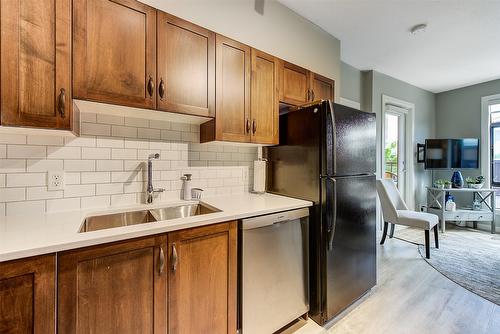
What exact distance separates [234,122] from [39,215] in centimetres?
133

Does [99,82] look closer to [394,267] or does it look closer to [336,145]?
[336,145]

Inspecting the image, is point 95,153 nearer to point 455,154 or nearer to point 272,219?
point 272,219

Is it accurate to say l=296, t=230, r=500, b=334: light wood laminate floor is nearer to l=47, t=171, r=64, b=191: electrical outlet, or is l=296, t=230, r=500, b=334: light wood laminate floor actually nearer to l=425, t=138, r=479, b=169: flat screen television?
l=47, t=171, r=64, b=191: electrical outlet

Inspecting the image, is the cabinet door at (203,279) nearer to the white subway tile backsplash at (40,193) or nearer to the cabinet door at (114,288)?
the cabinet door at (114,288)

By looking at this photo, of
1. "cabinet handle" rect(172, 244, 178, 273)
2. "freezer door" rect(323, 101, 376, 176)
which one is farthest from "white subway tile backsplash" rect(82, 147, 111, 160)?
"freezer door" rect(323, 101, 376, 176)

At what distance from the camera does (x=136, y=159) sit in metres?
1.65

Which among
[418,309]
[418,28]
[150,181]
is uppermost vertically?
[418,28]

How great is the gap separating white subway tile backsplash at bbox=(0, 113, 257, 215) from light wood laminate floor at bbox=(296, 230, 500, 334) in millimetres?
1498

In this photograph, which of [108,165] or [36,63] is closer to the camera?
[36,63]

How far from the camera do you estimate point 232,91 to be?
1.73m

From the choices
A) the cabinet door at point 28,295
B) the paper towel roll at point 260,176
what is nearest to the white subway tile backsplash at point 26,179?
the cabinet door at point 28,295

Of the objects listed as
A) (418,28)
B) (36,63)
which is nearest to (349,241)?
(36,63)

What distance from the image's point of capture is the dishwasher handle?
4.67ft

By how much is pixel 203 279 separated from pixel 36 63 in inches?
52.9
